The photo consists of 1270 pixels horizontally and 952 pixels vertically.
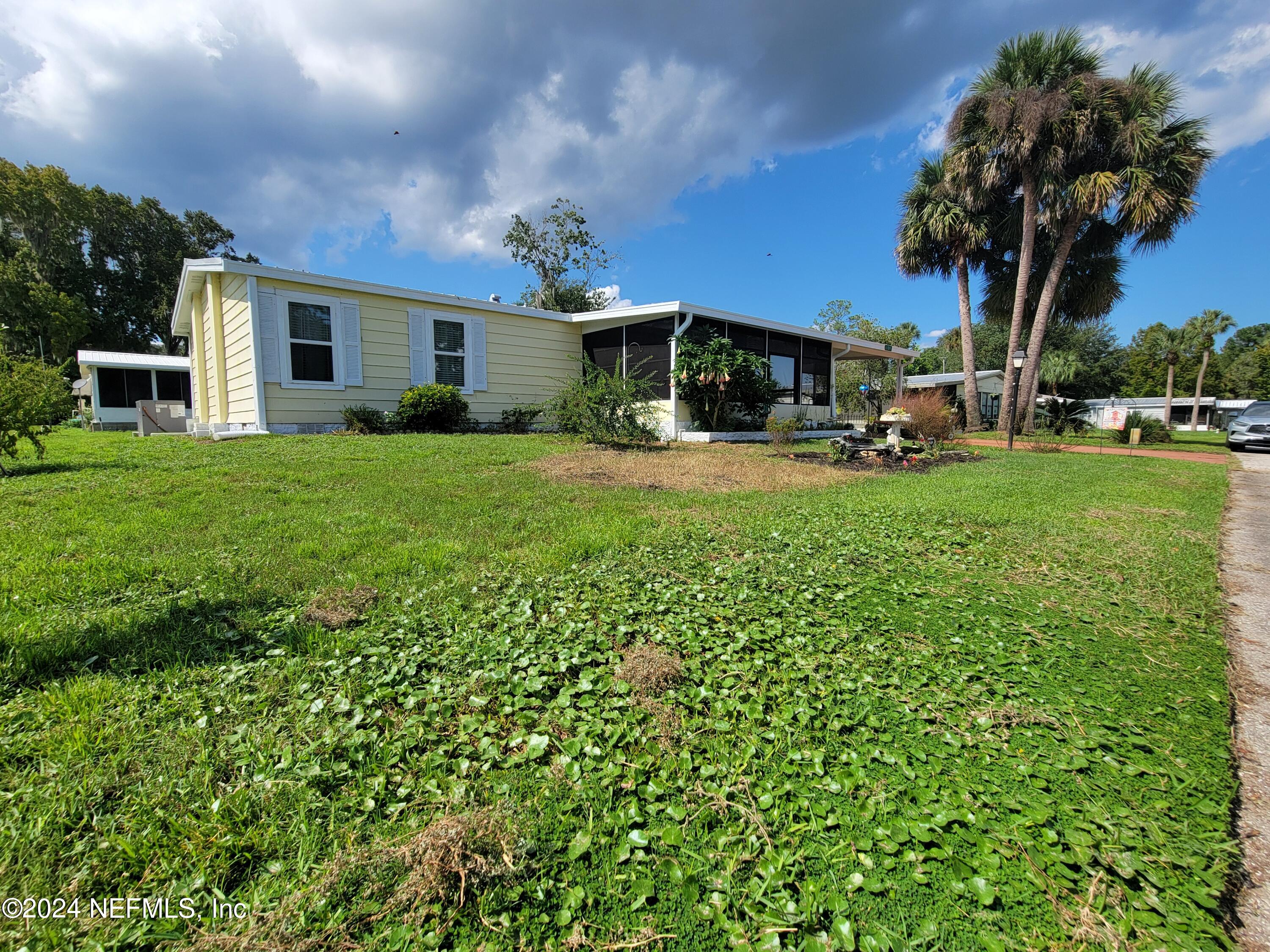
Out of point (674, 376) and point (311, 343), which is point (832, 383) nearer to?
point (674, 376)

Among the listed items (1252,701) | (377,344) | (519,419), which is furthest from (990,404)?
(1252,701)

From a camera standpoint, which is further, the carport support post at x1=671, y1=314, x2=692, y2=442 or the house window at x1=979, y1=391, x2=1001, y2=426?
the house window at x1=979, y1=391, x2=1001, y2=426

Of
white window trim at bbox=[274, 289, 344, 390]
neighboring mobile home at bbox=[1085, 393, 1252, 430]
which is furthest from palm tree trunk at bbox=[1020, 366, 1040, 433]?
white window trim at bbox=[274, 289, 344, 390]

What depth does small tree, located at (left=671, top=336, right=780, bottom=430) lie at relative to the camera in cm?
1108

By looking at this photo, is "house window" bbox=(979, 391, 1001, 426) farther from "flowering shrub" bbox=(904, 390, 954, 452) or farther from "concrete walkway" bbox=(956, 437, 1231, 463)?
"flowering shrub" bbox=(904, 390, 954, 452)

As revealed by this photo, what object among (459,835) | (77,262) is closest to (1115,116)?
(459,835)

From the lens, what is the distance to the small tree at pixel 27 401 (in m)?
5.62

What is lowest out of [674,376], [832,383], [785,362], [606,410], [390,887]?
[390,887]

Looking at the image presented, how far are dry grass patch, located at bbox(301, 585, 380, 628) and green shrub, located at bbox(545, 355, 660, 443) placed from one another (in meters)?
6.49

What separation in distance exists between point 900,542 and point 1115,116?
18310 mm

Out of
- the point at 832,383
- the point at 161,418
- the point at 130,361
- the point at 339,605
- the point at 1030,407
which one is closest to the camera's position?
the point at 339,605

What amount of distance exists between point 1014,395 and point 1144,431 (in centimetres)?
592

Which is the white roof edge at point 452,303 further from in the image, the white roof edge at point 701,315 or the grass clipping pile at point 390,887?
the grass clipping pile at point 390,887

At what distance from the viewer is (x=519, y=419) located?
12023 millimetres
